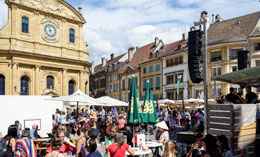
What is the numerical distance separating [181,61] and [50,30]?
1955 cm

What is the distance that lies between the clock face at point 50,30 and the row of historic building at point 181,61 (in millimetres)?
17292

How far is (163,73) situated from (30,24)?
2135cm

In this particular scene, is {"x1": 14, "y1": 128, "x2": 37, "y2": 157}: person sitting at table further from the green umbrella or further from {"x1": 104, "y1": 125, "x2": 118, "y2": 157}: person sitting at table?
the green umbrella

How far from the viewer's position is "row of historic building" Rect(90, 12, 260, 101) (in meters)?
33.8

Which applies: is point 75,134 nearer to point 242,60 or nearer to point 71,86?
point 242,60

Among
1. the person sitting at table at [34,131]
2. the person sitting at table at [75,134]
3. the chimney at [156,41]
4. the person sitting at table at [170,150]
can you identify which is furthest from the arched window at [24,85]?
the person sitting at table at [170,150]

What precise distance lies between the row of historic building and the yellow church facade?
40.0 ft

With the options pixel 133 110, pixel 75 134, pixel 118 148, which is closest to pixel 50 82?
pixel 75 134

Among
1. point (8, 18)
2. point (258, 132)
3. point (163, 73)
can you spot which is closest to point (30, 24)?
point (8, 18)

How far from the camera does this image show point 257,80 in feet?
33.1

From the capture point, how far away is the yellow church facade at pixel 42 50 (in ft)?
109

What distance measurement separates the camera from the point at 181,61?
130 feet

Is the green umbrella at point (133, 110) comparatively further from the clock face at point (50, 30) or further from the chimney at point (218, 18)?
the chimney at point (218, 18)

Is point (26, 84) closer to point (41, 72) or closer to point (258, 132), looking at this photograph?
point (41, 72)
